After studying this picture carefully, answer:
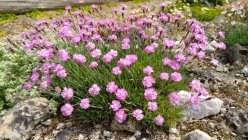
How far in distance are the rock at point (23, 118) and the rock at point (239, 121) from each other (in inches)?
95.2

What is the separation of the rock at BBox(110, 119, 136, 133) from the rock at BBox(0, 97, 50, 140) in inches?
36.6

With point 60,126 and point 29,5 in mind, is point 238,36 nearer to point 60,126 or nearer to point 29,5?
point 60,126

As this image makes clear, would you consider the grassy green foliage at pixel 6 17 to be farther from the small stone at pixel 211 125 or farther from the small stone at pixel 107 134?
the small stone at pixel 211 125

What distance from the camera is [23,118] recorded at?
4.44 metres

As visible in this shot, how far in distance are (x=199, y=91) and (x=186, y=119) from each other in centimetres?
74

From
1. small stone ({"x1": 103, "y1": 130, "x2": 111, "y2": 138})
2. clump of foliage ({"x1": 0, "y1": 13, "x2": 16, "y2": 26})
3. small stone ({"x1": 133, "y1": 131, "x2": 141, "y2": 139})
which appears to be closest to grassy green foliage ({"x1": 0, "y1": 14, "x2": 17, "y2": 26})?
clump of foliage ({"x1": 0, "y1": 13, "x2": 16, "y2": 26})

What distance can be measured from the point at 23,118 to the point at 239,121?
278cm

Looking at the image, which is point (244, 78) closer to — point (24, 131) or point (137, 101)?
point (137, 101)

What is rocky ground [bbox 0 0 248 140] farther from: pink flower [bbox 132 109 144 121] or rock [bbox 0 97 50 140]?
pink flower [bbox 132 109 144 121]

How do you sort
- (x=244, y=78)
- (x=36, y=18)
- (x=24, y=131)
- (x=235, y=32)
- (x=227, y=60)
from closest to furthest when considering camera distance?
(x=24, y=131), (x=244, y=78), (x=227, y=60), (x=235, y=32), (x=36, y=18)

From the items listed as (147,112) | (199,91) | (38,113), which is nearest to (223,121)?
(199,91)

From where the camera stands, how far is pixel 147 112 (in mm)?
4113

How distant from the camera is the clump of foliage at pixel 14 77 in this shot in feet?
15.8

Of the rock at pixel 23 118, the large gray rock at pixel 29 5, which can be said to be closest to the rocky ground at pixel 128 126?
the rock at pixel 23 118
